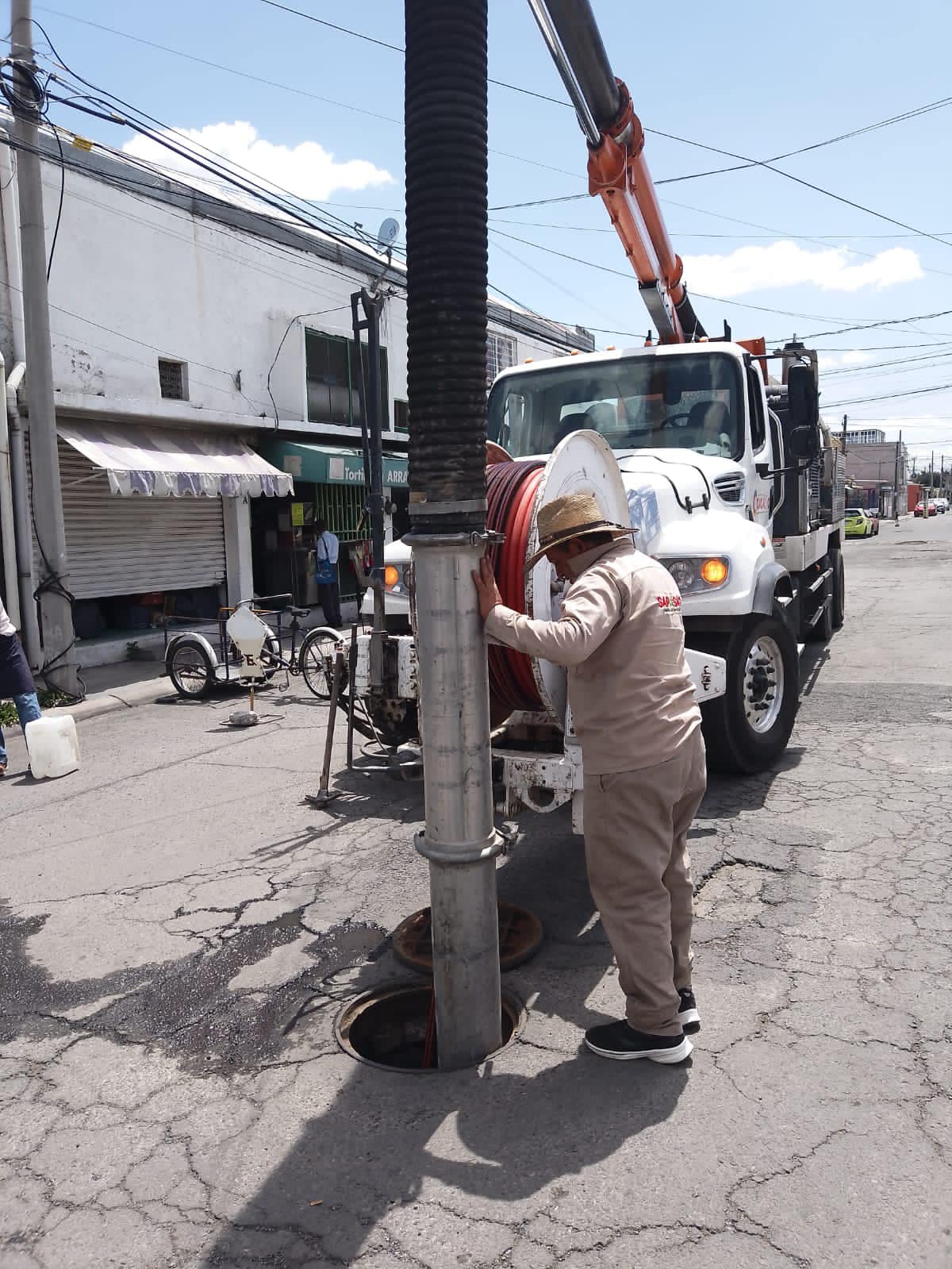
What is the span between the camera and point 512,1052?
3.37m

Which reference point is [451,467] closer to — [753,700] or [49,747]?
[753,700]

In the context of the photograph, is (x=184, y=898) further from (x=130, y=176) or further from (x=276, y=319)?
(x=276, y=319)

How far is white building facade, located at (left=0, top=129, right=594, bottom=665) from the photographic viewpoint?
12.1m

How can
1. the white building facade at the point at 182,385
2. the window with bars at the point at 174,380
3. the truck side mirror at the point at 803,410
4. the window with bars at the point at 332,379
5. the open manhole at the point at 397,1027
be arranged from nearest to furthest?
1. the open manhole at the point at 397,1027
2. the truck side mirror at the point at 803,410
3. the white building facade at the point at 182,385
4. the window with bars at the point at 174,380
5. the window with bars at the point at 332,379

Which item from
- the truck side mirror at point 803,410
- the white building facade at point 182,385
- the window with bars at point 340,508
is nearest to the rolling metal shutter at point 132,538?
the white building facade at point 182,385

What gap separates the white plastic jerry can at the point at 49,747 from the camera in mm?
7359

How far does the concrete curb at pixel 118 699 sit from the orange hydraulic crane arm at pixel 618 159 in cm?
666

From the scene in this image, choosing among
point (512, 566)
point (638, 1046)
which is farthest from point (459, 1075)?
point (512, 566)

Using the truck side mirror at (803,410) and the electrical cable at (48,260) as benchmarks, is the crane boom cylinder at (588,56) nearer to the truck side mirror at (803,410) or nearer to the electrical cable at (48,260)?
the truck side mirror at (803,410)

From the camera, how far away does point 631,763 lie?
10.5 ft

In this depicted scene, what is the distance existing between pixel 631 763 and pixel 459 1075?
119cm

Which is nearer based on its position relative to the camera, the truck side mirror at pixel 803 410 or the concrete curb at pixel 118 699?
the truck side mirror at pixel 803 410

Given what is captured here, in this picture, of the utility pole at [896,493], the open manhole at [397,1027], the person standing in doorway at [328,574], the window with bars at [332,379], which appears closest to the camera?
the open manhole at [397,1027]

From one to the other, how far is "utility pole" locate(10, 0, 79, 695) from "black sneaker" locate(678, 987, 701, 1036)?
870 cm
